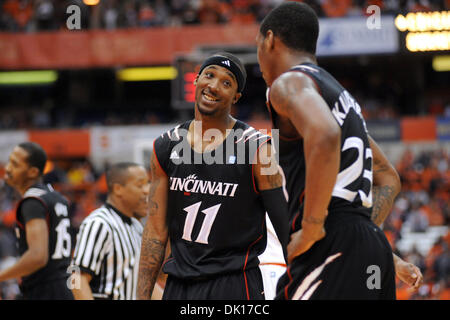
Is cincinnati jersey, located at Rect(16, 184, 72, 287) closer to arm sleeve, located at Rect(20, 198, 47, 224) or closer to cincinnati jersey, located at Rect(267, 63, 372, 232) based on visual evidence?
arm sleeve, located at Rect(20, 198, 47, 224)

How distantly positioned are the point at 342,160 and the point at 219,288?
3.56 feet

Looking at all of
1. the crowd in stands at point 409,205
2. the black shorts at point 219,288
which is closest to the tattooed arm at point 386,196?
the black shorts at point 219,288

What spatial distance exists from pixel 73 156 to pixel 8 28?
577 centimetres

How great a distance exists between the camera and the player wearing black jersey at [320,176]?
2.66 meters

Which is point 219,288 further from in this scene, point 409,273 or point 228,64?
point 228,64

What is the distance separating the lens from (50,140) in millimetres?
21906

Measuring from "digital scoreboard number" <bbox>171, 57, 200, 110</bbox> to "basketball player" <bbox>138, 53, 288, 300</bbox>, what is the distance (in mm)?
7743

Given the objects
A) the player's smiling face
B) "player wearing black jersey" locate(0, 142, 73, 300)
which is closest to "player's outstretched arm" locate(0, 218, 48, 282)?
"player wearing black jersey" locate(0, 142, 73, 300)

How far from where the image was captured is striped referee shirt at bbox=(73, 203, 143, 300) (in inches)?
191

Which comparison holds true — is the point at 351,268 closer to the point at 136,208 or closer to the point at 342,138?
the point at 342,138

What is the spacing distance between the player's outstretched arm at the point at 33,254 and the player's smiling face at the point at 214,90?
2.11 m

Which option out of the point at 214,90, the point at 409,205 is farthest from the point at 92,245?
the point at 409,205

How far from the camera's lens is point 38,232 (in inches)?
201

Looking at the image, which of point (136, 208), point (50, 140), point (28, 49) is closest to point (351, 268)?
point (136, 208)
